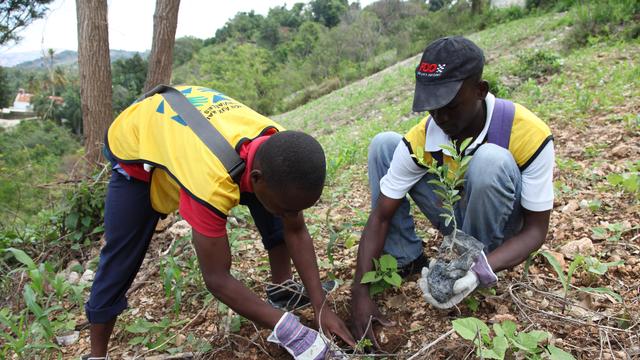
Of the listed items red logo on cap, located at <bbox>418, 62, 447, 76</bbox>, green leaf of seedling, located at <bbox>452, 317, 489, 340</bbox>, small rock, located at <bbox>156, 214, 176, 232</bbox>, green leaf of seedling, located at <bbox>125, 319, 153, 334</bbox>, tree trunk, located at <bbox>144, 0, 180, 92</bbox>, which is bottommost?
green leaf of seedling, located at <bbox>125, 319, 153, 334</bbox>

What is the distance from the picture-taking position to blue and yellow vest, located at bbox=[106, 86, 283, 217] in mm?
1381

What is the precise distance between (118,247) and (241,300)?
0.60 m

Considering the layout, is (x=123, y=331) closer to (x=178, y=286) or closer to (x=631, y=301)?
(x=178, y=286)

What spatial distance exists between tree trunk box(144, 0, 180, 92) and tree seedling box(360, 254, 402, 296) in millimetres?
2817

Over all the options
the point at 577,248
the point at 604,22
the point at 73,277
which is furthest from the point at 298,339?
the point at 604,22

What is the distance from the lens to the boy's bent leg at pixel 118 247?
5.59 ft

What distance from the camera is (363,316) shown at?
171 cm

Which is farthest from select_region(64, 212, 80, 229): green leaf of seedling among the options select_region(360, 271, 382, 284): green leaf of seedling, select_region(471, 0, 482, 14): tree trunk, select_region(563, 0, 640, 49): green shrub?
select_region(471, 0, 482, 14): tree trunk

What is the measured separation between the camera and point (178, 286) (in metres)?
2.02

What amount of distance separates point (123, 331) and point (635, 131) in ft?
11.2

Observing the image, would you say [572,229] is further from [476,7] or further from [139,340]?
[476,7]

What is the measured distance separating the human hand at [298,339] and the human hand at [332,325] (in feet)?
0.30

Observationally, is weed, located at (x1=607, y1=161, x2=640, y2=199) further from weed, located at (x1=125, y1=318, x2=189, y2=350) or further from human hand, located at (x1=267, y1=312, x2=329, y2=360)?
weed, located at (x1=125, y1=318, x2=189, y2=350)

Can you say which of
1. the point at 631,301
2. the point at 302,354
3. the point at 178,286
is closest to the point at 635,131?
the point at 631,301
